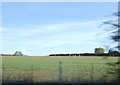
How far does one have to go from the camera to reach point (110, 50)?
13938mm

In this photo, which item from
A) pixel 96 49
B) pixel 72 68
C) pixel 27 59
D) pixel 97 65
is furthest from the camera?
pixel 27 59

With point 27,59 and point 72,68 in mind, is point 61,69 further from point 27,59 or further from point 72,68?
point 27,59

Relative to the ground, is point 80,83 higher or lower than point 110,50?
lower

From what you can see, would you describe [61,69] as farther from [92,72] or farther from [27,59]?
[27,59]

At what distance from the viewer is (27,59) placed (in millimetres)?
29000

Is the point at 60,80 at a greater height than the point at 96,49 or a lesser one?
lesser

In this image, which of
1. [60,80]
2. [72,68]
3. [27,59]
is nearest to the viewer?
[60,80]

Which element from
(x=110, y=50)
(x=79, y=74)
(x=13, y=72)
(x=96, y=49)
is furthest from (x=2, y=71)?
(x=110, y=50)

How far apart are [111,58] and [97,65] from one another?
8.24 metres

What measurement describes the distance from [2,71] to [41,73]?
2.31 metres

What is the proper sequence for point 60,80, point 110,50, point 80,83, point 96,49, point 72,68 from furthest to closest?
point 72,68
point 60,80
point 80,83
point 96,49
point 110,50

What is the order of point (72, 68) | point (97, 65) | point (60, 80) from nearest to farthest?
1. point (60, 80)
2. point (97, 65)
3. point (72, 68)

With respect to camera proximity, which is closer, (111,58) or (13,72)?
(111,58)

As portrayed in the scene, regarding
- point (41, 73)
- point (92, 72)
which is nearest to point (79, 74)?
point (92, 72)
